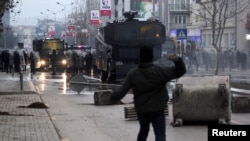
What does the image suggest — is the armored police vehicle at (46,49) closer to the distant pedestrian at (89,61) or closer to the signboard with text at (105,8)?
the signboard with text at (105,8)

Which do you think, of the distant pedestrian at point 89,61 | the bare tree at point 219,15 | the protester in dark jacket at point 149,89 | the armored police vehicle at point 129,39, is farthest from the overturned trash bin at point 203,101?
the distant pedestrian at point 89,61

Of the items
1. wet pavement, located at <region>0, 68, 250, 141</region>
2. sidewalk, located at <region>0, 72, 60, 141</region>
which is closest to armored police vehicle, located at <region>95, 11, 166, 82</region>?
wet pavement, located at <region>0, 68, 250, 141</region>

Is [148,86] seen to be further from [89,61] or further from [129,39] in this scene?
[89,61]

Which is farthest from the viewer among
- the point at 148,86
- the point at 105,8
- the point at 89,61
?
the point at 105,8

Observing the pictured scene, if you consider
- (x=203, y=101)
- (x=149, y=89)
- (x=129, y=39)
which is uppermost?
(x=129, y=39)

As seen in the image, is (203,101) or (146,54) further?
(203,101)

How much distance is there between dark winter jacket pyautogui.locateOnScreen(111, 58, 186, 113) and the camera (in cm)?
854

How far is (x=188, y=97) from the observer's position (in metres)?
13.9

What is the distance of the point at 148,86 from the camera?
8562 millimetres

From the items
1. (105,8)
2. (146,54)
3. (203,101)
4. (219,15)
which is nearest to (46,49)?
(105,8)

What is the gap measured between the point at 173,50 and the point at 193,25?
35.9 meters

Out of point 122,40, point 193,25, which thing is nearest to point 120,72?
point 122,40

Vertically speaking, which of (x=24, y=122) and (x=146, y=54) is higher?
(x=146, y=54)

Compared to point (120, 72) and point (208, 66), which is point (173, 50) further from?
point (120, 72)
